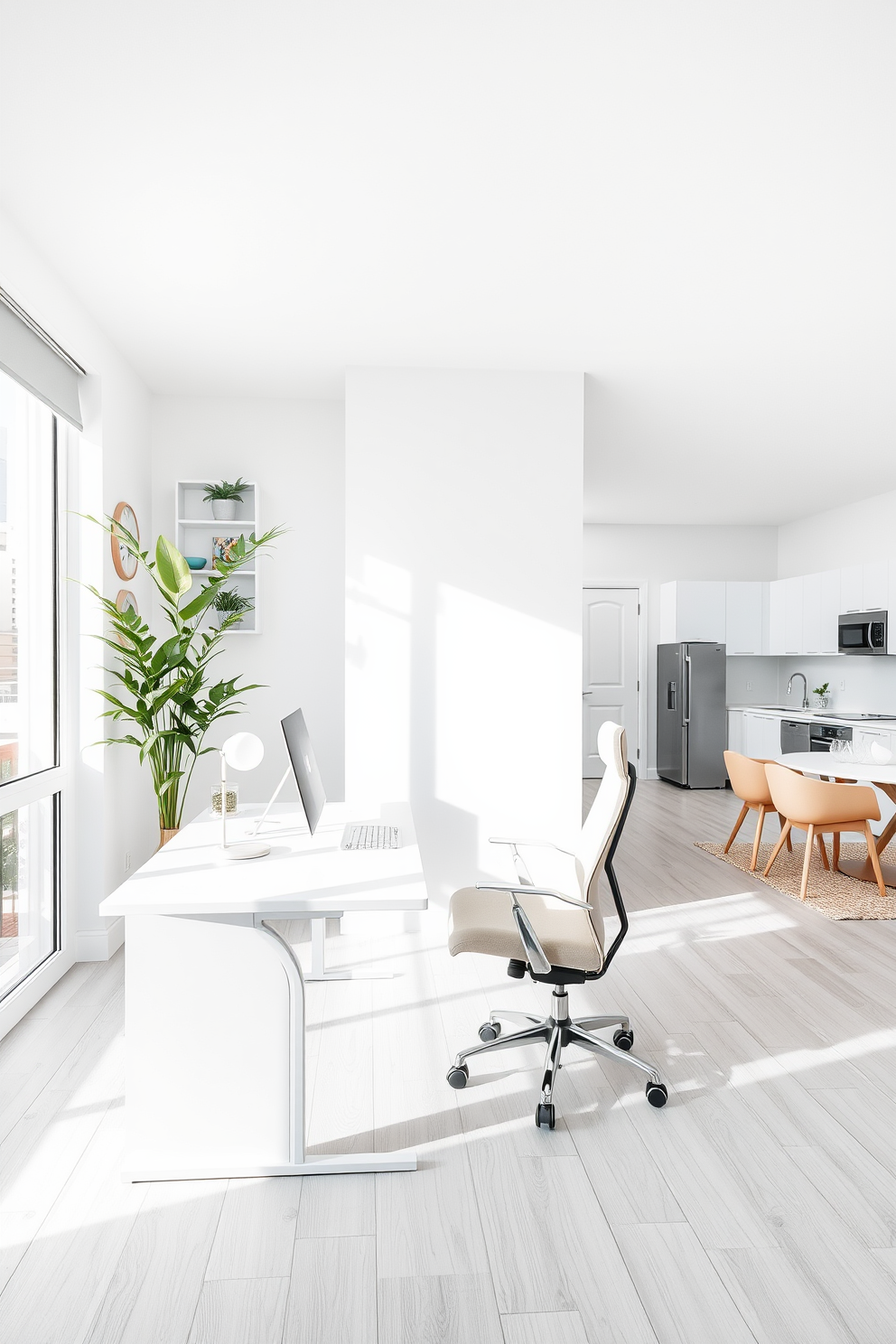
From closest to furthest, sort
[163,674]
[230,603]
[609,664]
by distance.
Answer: [163,674] → [230,603] → [609,664]

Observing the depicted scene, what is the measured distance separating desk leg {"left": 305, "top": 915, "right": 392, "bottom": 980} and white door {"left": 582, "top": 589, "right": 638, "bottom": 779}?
5.97 meters

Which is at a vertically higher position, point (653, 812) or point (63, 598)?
point (63, 598)

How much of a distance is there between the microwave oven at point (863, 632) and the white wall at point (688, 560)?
67.8 inches

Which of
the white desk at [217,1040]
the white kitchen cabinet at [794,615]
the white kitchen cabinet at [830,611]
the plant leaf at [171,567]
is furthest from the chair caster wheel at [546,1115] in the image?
the white kitchen cabinet at [794,615]

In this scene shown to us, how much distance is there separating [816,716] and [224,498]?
5393mm

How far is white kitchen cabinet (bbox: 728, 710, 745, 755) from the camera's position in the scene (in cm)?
885

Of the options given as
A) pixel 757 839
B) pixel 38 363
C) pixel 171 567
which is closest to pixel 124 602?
pixel 171 567

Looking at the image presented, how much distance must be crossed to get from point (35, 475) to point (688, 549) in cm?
730


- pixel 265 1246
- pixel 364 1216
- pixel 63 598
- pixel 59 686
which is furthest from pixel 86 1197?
pixel 63 598

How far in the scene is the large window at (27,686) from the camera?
320 centimetres

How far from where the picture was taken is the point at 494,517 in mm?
4309

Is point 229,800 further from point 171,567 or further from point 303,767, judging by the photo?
point 171,567

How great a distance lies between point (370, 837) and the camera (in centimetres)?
274

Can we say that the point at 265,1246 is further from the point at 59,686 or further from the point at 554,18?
the point at 554,18
